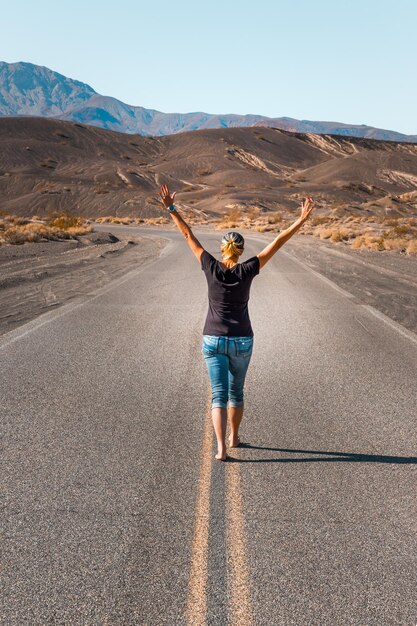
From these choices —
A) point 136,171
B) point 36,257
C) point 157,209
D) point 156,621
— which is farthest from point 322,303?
point 136,171

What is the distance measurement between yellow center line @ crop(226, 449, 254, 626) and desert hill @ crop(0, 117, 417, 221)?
211 feet

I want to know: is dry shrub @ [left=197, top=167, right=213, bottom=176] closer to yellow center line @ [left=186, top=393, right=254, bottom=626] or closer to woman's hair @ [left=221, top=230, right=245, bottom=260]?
woman's hair @ [left=221, top=230, right=245, bottom=260]

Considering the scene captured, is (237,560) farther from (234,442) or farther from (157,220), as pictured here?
(157,220)

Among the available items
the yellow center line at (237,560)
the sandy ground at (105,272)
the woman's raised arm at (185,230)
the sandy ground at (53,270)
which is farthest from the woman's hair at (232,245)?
the sandy ground at (105,272)

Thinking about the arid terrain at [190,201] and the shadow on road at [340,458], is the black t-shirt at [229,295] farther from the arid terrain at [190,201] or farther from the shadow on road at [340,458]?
the arid terrain at [190,201]

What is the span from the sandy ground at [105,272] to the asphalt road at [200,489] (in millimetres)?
3844

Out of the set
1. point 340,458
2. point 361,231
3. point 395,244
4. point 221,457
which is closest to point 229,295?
point 221,457

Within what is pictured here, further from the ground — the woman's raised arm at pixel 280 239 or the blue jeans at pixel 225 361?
the woman's raised arm at pixel 280 239

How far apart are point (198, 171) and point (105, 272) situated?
11327 cm

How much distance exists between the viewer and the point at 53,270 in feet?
71.8

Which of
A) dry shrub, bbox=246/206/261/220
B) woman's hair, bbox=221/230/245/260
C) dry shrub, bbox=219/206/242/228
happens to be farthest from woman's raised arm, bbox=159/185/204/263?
dry shrub, bbox=246/206/261/220

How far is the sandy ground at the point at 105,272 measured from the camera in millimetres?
14602

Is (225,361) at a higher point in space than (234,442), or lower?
higher

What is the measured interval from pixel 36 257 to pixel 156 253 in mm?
5607
